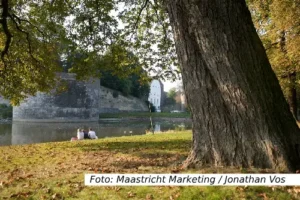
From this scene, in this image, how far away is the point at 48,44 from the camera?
12.8 metres

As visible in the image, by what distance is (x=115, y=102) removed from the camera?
6300 centimetres

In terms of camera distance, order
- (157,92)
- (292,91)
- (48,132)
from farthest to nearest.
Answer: (157,92) < (48,132) < (292,91)

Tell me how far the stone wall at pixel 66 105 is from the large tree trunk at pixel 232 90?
4320 cm

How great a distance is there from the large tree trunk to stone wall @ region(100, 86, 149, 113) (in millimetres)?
57256

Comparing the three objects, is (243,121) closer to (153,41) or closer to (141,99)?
(153,41)

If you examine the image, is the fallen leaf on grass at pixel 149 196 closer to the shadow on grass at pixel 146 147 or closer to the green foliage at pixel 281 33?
the shadow on grass at pixel 146 147

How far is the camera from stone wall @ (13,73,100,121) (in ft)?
154

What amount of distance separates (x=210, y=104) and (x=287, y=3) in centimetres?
958

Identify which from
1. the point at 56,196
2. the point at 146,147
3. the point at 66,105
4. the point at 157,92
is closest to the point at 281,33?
the point at 146,147

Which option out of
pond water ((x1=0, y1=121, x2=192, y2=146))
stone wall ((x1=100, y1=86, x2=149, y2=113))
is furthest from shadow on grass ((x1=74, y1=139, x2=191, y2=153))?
stone wall ((x1=100, y1=86, x2=149, y2=113))

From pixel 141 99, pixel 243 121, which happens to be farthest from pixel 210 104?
pixel 141 99

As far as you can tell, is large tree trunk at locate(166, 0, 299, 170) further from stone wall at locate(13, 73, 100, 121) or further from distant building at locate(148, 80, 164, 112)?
distant building at locate(148, 80, 164, 112)
